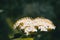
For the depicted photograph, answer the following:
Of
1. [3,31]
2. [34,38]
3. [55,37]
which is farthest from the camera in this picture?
[55,37]

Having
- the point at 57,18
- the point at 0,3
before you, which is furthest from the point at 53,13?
the point at 0,3

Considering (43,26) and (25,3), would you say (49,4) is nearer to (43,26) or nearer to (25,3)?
(25,3)

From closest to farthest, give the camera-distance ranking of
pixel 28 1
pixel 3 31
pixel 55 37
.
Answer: pixel 3 31
pixel 55 37
pixel 28 1

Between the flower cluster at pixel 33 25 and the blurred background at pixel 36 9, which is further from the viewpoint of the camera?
the blurred background at pixel 36 9

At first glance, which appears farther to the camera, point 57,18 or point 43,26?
point 57,18

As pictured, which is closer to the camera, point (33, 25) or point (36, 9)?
point (33, 25)

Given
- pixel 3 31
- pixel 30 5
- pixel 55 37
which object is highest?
pixel 3 31

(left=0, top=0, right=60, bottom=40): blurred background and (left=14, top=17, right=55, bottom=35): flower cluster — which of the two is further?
(left=0, top=0, right=60, bottom=40): blurred background

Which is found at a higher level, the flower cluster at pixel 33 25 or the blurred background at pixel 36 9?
the flower cluster at pixel 33 25

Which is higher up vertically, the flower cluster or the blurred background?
the flower cluster

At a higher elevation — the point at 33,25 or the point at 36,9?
the point at 33,25

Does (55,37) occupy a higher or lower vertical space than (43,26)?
lower
